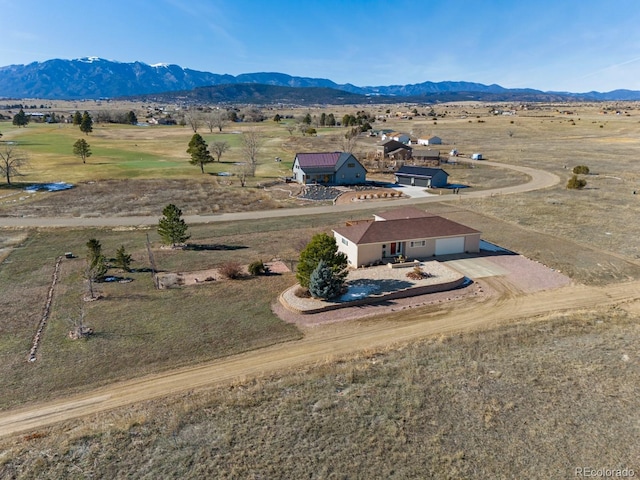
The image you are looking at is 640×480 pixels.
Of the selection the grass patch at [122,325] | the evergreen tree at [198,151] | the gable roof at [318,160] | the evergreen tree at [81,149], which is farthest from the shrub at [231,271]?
the evergreen tree at [81,149]

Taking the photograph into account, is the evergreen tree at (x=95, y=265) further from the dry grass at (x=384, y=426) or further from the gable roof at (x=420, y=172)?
the gable roof at (x=420, y=172)

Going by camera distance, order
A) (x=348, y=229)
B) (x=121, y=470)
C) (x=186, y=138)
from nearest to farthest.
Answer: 1. (x=121, y=470)
2. (x=348, y=229)
3. (x=186, y=138)

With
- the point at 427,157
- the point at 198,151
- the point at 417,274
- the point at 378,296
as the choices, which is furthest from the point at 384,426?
the point at 427,157

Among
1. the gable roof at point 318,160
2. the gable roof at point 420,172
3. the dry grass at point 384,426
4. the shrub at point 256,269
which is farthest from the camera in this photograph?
the gable roof at point 318,160

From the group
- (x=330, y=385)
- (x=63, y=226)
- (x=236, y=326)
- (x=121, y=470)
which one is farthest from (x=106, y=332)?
(x=63, y=226)

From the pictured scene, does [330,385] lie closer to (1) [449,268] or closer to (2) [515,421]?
(2) [515,421]

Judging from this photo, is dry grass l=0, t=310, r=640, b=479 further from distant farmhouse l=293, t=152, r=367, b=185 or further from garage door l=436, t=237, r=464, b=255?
distant farmhouse l=293, t=152, r=367, b=185
